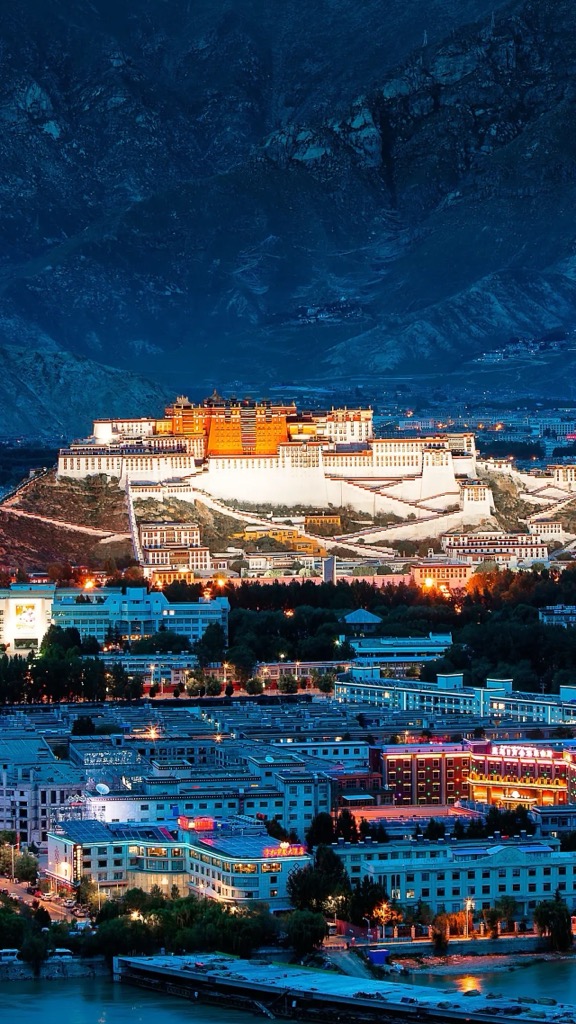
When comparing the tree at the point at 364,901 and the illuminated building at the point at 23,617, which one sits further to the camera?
the illuminated building at the point at 23,617

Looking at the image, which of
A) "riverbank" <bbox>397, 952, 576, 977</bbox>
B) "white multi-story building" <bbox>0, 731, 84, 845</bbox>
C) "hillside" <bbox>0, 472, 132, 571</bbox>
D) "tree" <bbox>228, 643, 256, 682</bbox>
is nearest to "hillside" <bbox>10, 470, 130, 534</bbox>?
"hillside" <bbox>0, 472, 132, 571</bbox>

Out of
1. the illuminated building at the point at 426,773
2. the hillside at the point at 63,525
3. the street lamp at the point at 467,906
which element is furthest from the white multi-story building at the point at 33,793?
the hillside at the point at 63,525

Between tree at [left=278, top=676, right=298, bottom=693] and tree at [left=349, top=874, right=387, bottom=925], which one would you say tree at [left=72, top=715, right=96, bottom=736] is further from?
tree at [left=349, top=874, right=387, bottom=925]

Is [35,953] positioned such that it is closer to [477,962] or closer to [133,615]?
[477,962]

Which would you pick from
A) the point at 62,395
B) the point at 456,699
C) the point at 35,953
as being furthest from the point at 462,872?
the point at 62,395

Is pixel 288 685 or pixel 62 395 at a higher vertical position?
pixel 62 395

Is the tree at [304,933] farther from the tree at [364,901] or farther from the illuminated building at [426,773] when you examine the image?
the illuminated building at [426,773]
